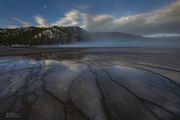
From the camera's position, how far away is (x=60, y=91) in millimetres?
3986

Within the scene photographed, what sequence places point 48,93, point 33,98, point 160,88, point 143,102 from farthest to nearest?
point 160,88 → point 48,93 → point 33,98 → point 143,102

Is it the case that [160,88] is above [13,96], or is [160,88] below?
above

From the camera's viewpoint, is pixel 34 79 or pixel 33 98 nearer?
pixel 33 98

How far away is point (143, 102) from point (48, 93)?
2968 millimetres

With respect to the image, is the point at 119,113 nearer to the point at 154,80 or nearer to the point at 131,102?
the point at 131,102

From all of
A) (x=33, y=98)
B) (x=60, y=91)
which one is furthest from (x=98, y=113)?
(x=33, y=98)

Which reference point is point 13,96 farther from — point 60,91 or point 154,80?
point 154,80

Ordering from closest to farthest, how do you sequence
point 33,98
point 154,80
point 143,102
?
1. point 143,102
2. point 33,98
3. point 154,80

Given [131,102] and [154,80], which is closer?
[131,102]

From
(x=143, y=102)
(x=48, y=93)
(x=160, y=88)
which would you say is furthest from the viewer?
(x=160, y=88)

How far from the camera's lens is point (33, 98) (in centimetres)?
354

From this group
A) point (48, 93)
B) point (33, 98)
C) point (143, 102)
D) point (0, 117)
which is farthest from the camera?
point (48, 93)

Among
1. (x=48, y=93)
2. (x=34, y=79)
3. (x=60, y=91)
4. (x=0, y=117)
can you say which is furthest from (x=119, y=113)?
(x=34, y=79)

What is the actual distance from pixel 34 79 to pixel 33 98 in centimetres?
187
